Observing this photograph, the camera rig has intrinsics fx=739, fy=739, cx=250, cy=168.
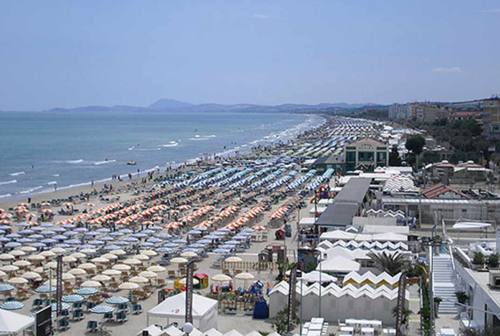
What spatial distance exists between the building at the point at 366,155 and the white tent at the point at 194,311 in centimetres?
4088

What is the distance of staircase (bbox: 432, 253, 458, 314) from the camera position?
18.6m

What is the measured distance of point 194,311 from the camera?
16797 mm

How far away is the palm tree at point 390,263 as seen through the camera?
Result: 853 inches

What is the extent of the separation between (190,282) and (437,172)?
3473cm

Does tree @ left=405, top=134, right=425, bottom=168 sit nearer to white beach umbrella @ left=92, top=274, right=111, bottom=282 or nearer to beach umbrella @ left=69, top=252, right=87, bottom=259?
beach umbrella @ left=69, top=252, right=87, bottom=259

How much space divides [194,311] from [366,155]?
43.4 meters

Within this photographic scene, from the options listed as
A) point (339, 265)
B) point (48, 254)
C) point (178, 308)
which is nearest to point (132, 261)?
point (48, 254)

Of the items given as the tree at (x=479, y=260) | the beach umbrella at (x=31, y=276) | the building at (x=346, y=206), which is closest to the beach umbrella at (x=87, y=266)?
the beach umbrella at (x=31, y=276)

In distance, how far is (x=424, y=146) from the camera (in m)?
66.9

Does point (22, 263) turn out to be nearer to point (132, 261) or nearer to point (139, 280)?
point (132, 261)

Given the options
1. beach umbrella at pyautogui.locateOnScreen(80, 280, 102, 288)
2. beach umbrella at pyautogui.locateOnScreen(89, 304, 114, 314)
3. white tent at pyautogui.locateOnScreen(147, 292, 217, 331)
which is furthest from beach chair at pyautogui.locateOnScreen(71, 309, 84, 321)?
white tent at pyautogui.locateOnScreen(147, 292, 217, 331)

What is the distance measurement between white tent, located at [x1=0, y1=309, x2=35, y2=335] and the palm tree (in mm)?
10380

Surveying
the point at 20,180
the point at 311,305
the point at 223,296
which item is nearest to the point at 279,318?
the point at 311,305

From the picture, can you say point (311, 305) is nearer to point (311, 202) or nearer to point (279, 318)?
point (279, 318)
